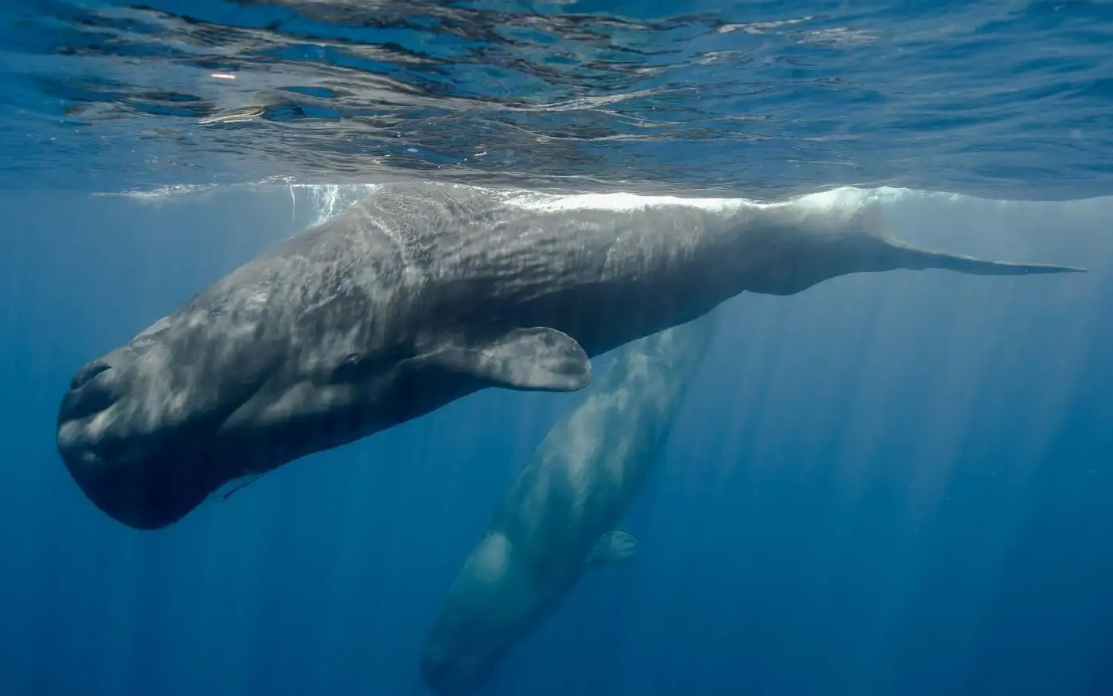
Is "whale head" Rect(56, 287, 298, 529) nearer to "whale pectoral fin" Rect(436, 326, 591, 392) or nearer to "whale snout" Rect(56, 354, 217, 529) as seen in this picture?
"whale snout" Rect(56, 354, 217, 529)

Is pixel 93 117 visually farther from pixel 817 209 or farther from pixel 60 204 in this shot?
pixel 60 204

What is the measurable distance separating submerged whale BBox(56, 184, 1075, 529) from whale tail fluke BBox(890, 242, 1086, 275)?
13.9 ft

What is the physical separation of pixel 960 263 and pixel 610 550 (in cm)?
1106

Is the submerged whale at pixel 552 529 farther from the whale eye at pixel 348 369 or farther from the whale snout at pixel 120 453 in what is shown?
the whale snout at pixel 120 453

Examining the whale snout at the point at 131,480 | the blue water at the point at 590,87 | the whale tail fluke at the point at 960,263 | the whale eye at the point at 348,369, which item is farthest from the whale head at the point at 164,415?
the whale tail fluke at the point at 960,263

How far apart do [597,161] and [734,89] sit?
12.1 ft

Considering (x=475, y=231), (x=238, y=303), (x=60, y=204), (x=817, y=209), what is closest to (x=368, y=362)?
(x=238, y=303)

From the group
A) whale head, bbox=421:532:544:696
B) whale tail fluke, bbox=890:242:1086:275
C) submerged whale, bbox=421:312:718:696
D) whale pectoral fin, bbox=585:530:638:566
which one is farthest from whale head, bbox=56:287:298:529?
whale pectoral fin, bbox=585:530:638:566

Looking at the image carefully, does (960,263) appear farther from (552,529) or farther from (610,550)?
(610,550)

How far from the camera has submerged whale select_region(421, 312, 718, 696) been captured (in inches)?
688

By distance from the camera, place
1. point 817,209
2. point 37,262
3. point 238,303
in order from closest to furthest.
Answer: point 238,303, point 817,209, point 37,262

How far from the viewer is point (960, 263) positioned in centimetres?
1061

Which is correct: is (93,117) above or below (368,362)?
above

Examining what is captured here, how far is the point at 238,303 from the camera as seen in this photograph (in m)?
5.34
